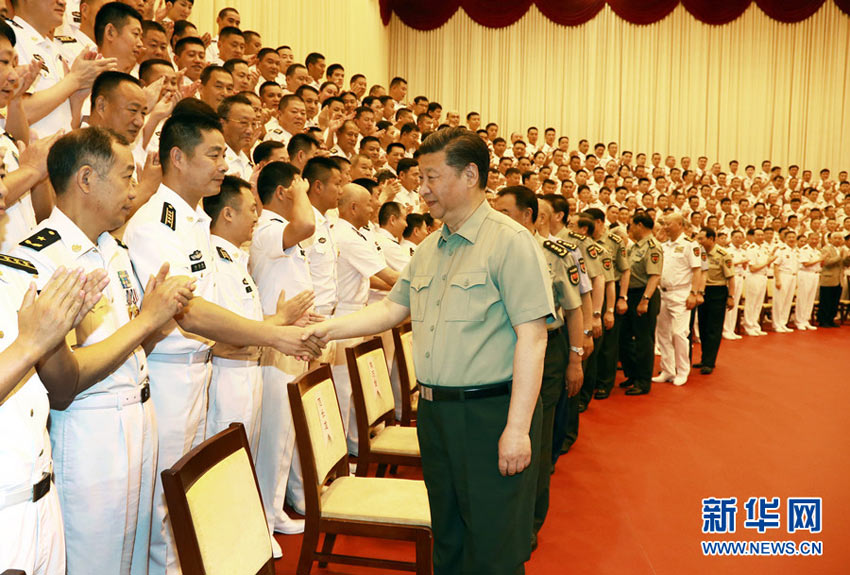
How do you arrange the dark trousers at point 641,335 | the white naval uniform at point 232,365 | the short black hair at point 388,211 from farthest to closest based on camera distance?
the dark trousers at point 641,335 < the short black hair at point 388,211 < the white naval uniform at point 232,365

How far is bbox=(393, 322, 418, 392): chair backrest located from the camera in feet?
11.3

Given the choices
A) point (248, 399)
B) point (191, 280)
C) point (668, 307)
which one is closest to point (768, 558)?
point (248, 399)

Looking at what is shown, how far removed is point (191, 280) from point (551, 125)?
46.0 ft

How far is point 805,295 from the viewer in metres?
10.5

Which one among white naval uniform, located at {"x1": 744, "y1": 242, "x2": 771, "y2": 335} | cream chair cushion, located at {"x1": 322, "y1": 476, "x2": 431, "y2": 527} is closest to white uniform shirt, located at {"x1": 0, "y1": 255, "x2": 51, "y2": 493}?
cream chair cushion, located at {"x1": 322, "y1": 476, "x2": 431, "y2": 527}

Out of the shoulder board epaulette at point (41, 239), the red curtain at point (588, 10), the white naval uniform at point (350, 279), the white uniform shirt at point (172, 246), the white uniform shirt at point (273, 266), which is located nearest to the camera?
the shoulder board epaulette at point (41, 239)

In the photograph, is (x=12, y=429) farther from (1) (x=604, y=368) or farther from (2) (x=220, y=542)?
(1) (x=604, y=368)

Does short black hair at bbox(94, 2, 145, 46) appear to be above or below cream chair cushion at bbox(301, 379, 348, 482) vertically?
above

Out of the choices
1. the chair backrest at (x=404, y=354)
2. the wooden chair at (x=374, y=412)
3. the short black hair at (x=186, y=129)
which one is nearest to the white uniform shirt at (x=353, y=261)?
the chair backrest at (x=404, y=354)

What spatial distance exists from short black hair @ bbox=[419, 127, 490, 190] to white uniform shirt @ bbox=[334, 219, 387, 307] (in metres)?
1.98

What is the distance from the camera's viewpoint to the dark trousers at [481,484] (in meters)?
1.87

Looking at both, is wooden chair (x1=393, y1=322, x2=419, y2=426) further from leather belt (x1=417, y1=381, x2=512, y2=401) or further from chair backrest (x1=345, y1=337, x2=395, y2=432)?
leather belt (x1=417, y1=381, x2=512, y2=401)

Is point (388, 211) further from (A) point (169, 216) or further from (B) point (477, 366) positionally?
(B) point (477, 366)

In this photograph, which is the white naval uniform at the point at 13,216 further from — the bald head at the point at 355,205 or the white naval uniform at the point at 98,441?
the bald head at the point at 355,205
